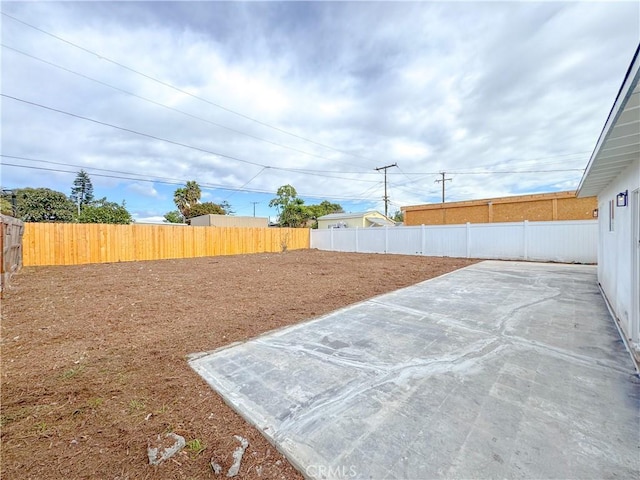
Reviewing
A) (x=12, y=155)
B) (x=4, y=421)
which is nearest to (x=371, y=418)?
(x=4, y=421)

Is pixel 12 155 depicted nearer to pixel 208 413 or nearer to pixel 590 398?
pixel 208 413

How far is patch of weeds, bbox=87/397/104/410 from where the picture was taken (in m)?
1.94

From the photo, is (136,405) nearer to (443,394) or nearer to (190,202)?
(443,394)

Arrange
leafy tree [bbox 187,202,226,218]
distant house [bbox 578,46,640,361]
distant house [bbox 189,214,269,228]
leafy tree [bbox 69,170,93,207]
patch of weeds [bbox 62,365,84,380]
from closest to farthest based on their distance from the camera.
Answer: distant house [bbox 578,46,640,361]
patch of weeds [bbox 62,365,84,380]
distant house [bbox 189,214,269,228]
leafy tree [bbox 187,202,226,218]
leafy tree [bbox 69,170,93,207]

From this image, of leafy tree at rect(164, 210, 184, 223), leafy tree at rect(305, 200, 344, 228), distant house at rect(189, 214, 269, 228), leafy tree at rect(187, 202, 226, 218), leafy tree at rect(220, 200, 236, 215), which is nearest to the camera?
distant house at rect(189, 214, 269, 228)

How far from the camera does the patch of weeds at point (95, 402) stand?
1.94 m

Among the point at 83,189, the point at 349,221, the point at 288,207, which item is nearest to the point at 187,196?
the point at 288,207

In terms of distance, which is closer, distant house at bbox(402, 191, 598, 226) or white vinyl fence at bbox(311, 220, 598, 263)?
white vinyl fence at bbox(311, 220, 598, 263)

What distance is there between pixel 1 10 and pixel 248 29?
6878 millimetres

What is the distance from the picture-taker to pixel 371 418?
177cm

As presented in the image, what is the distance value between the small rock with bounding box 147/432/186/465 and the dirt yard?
3 centimetres

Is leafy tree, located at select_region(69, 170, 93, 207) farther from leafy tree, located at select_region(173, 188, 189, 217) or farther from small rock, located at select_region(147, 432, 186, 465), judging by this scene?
small rock, located at select_region(147, 432, 186, 465)

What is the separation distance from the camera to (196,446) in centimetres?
157

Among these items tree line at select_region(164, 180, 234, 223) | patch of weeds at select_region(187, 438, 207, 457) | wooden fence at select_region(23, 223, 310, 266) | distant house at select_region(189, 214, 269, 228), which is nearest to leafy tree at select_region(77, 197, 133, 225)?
distant house at select_region(189, 214, 269, 228)
